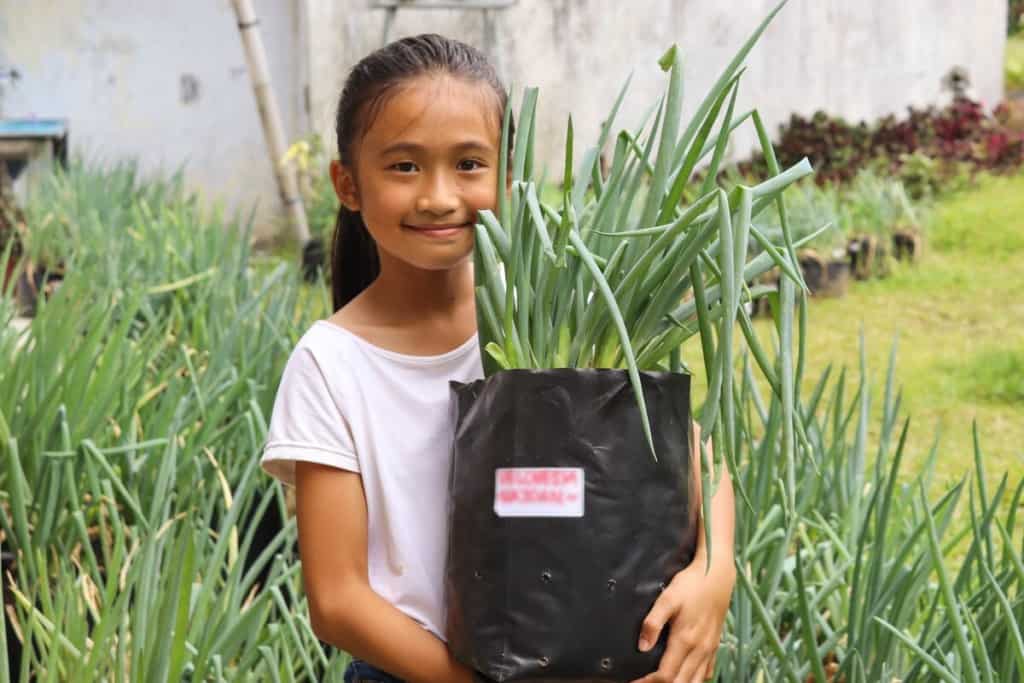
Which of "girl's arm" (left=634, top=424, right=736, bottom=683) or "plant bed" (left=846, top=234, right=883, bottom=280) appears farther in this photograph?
"plant bed" (left=846, top=234, right=883, bottom=280)

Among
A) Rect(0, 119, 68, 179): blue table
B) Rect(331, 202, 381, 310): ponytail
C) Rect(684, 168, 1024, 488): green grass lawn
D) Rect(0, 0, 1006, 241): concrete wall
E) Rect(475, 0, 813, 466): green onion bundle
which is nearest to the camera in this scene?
Rect(475, 0, 813, 466): green onion bundle

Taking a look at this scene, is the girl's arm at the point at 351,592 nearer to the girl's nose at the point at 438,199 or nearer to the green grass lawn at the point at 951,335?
the girl's nose at the point at 438,199

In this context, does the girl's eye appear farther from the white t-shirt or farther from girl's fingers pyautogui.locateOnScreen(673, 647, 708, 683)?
girl's fingers pyautogui.locateOnScreen(673, 647, 708, 683)

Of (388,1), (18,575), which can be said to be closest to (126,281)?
(18,575)

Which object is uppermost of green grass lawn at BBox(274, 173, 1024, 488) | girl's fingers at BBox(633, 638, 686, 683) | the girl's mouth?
the girl's mouth

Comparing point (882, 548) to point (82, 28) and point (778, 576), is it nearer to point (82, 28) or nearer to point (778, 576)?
point (778, 576)

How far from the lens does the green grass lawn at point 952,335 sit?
14.3 ft

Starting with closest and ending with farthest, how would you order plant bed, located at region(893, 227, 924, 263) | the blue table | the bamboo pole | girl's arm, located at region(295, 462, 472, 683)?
girl's arm, located at region(295, 462, 472, 683)
the bamboo pole
the blue table
plant bed, located at region(893, 227, 924, 263)

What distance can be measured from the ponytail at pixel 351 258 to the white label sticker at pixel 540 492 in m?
0.40

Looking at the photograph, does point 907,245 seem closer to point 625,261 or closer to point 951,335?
point 951,335

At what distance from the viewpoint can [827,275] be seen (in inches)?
255

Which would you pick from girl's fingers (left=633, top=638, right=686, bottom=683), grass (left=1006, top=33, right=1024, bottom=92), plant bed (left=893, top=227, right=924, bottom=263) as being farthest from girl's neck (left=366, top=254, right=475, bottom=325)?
grass (left=1006, top=33, right=1024, bottom=92)

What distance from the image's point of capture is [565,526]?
1187mm

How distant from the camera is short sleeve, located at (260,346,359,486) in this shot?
4.26 feet
